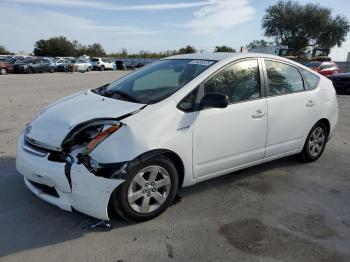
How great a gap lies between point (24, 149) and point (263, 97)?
2797 mm

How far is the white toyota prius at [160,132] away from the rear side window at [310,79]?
0.22 metres

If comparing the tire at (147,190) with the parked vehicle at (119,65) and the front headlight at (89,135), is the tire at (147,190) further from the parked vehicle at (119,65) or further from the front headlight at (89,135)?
the parked vehicle at (119,65)

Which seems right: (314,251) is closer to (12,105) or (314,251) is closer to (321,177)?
(321,177)

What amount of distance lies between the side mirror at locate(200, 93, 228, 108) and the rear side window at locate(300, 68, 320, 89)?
80.5 inches

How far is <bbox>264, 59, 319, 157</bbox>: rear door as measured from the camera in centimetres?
443

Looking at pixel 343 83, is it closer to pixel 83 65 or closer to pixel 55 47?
pixel 83 65

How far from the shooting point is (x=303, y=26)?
53.4m

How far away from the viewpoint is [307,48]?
55.3 meters

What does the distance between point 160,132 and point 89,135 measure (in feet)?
2.20

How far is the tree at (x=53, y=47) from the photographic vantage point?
80.2 m

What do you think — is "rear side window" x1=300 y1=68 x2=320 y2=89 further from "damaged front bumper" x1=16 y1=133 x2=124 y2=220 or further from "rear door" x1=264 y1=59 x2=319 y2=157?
"damaged front bumper" x1=16 y1=133 x2=124 y2=220

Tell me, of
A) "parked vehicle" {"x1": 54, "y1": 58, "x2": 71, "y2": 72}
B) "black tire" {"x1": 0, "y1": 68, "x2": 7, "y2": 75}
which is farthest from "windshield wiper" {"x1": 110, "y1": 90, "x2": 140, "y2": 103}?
"parked vehicle" {"x1": 54, "y1": 58, "x2": 71, "y2": 72}

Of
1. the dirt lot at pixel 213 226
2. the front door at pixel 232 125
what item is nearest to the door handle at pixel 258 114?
the front door at pixel 232 125

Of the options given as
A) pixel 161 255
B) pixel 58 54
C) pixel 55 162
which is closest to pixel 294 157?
pixel 161 255
